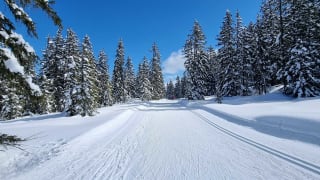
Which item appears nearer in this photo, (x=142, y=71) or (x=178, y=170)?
(x=178, y=170)

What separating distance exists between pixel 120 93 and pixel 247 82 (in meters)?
29.2

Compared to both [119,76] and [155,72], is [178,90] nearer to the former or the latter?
[155,72]

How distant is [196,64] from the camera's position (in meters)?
45.3

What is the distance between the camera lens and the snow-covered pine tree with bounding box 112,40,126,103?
2190 inches

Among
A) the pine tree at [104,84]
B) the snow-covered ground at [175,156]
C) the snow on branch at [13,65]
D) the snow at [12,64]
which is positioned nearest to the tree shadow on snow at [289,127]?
the snow-covered ground at [175,156]

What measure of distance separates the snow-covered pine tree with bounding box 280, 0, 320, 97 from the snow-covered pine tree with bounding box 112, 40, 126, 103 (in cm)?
3664

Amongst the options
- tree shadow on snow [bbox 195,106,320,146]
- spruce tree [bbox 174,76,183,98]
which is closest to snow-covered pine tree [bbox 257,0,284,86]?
tree shadow on snow [bbox 195,106,320,146]

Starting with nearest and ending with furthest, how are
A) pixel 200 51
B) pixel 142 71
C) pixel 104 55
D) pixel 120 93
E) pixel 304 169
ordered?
1. pixel 304 169
2. pixel 200 51
3. pixel 104 55
4. pixel 120 93
5. pixel 142 71

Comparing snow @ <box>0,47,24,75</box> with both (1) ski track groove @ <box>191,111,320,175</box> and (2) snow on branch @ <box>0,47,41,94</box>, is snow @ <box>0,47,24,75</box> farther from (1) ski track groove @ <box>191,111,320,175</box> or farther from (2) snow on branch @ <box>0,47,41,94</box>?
(1) ski track groove @ <box>191,111,320,175</box>

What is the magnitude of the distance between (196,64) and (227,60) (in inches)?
273

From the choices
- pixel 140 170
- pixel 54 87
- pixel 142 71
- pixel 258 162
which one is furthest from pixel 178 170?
pixel 142 71

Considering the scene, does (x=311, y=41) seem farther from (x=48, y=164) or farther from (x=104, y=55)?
(x=104, y=55)

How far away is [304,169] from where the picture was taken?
5691mm

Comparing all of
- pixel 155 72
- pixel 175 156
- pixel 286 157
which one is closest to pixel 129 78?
pixel 155 72
